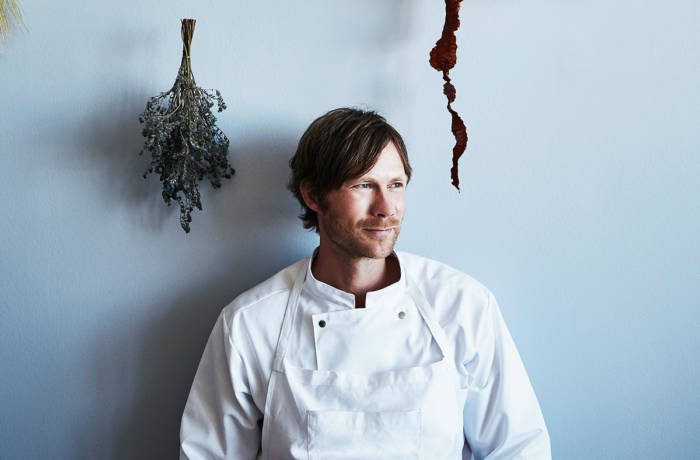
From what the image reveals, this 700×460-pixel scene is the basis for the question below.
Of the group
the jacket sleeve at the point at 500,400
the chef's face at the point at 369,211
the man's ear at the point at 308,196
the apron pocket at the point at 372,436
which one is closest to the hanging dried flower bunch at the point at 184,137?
the man's ear at the point at 308,196

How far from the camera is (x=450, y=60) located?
53.2 inches

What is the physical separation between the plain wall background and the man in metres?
0.13

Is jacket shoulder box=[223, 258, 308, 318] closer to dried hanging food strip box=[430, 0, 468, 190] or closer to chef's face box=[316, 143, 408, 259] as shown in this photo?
chef's face box=[316, 143, 408, 259]

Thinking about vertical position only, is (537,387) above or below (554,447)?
above

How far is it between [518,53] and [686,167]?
0.44 metres

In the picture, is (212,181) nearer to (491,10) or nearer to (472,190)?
(472,190)

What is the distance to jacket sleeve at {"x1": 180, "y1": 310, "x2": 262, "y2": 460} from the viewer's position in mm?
1378

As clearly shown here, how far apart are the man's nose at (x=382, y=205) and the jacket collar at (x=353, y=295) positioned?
0.52 feet

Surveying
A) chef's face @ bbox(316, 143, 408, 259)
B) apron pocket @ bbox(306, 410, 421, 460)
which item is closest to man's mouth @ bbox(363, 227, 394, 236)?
chef's face @ bbox(316, 143, 408, 259)

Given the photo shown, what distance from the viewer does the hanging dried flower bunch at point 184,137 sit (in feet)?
4.55

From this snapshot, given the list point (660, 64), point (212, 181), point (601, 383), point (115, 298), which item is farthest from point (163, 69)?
point (601, 383)

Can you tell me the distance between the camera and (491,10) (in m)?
1.45

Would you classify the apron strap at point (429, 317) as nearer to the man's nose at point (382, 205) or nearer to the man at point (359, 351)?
the man at point (359, 351)

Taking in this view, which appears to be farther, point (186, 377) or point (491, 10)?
point (186, 377)
